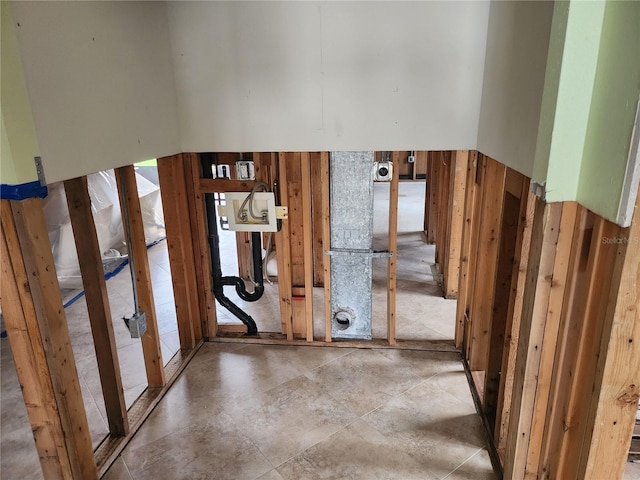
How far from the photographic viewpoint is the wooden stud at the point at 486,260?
2709 mm

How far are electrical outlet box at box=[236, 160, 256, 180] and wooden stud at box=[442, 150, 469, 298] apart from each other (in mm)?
1912

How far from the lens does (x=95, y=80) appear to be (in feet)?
6.72

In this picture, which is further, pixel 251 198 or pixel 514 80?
pixel 251 198

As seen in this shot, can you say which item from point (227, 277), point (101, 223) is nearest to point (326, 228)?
point (227, 277)

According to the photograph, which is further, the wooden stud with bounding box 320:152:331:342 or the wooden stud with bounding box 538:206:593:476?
the wooden stud with bounding box 320:152:331:342

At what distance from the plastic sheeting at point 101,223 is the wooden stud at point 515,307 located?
4.83 metres

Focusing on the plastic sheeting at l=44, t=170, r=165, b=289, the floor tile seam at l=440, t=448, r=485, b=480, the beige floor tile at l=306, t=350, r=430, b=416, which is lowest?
the beige floor tile at l=306, t=350, r=430, b=416

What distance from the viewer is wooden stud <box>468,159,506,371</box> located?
2.71m

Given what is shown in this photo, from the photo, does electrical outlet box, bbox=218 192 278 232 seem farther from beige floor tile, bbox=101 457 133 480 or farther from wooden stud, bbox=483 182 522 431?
beige floor tile, bbox=101 457 133 480

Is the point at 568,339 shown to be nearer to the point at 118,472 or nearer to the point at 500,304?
the point at 500,304

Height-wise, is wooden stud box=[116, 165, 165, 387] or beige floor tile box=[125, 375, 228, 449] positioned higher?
wooden stud box=[116, 165, 165, 387]

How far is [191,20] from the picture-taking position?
2826mm

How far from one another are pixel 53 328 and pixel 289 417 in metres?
1.61

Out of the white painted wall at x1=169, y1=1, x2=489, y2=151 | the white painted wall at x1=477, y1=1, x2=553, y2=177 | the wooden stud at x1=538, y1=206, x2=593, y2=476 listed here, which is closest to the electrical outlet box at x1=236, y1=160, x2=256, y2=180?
the white painted wall at x1=169, y1=1, x2=489, y2=151
